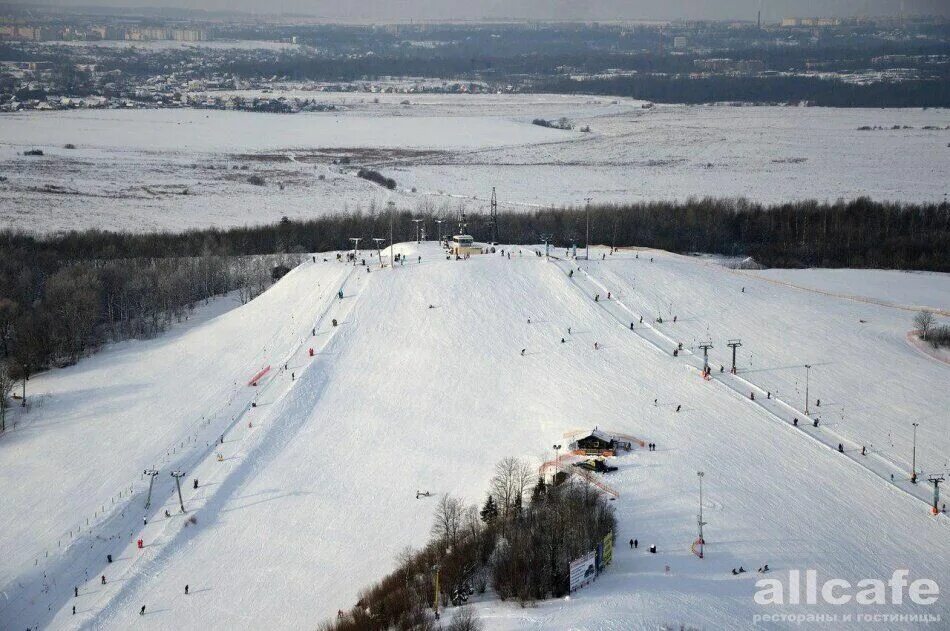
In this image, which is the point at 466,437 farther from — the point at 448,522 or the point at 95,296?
the point at 95,296

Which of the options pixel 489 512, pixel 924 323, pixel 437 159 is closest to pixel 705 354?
pixel 924 323

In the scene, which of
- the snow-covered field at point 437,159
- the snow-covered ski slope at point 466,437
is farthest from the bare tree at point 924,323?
the snow-covered field at point 437,159

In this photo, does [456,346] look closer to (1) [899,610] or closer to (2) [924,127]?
(1) [899,610]

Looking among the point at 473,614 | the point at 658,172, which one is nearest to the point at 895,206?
the point at 658,172

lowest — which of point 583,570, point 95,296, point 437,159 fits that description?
point 583,570

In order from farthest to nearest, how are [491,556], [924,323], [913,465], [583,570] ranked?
[924,323] → [913,465] → [491,556] → [583,570]

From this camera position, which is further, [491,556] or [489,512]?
[489,512]

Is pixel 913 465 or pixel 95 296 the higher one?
pixel 95 296

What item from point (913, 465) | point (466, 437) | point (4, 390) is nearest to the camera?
point (913, 465)
